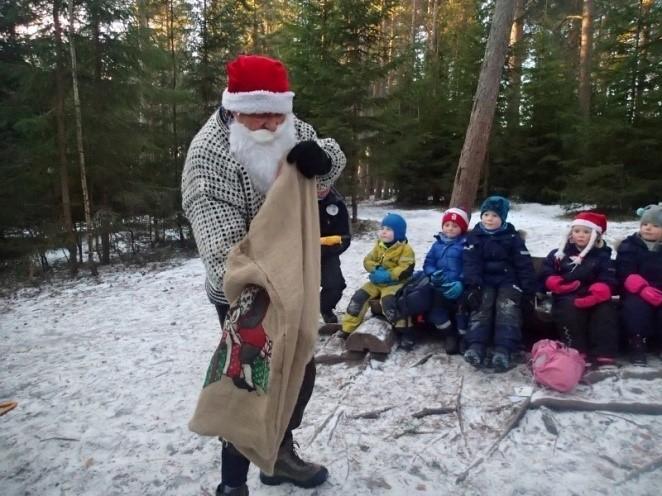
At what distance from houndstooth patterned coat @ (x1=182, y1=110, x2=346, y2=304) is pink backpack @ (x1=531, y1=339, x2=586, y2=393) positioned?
8.86ft

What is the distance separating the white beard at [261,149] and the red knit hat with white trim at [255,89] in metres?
0.08

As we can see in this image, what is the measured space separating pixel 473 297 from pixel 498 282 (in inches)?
10.9

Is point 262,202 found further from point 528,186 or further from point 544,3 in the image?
point 544,3

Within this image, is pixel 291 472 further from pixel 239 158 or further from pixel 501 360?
pixel 501 360

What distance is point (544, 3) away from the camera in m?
21.1

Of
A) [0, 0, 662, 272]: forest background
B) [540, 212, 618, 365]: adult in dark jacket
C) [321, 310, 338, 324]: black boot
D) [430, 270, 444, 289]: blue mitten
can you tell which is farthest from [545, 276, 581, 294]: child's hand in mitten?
[0, 0, 662, 272]: forest background

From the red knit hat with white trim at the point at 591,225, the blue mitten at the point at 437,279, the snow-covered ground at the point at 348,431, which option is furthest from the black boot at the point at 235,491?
the red knit hat with white trim at the point at 591,225

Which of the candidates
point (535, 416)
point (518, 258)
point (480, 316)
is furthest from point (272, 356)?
point (518, 258)

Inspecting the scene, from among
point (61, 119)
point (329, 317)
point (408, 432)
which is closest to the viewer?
point (408, 432)

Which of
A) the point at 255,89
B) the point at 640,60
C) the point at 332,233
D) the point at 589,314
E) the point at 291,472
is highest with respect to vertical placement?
the point at 640,60

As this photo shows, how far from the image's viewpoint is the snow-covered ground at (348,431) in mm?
2703

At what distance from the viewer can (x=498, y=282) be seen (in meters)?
4.11

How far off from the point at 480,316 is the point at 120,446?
309 centimetres

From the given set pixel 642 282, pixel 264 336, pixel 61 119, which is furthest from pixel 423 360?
pixel 61 119
